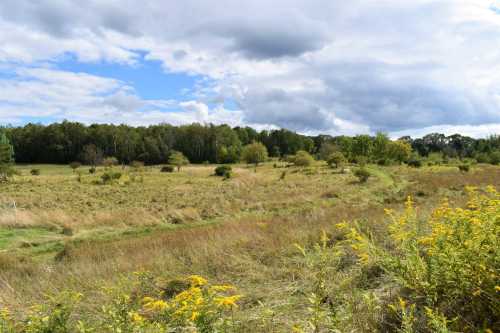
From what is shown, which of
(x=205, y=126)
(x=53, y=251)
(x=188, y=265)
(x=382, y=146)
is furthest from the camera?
(x=205, y=126)

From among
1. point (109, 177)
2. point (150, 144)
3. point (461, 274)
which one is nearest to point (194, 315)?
point (461, 274)

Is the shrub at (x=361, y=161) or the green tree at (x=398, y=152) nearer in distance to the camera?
the shrub at (x=361, y=161)

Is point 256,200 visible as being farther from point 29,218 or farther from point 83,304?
point 83,304

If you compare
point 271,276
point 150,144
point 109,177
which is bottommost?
point 109,177

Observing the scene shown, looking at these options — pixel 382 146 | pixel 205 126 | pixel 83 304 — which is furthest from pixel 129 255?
pixel 205 126

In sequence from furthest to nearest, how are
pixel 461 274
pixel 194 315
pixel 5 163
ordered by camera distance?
pixel 5 163 < pixel 461 274 < pixel 194 315

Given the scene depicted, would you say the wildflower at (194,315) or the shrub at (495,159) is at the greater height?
the shrub at (495,159)

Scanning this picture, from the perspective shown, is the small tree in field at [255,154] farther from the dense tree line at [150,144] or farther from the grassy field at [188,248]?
the grassy field at [188,248]

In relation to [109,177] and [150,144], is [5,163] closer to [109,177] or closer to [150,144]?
[109,177]

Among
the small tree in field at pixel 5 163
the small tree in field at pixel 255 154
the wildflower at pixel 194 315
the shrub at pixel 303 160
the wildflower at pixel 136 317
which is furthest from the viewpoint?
the small tree in field at pixel 255 154

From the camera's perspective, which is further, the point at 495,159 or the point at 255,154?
the point at 255,154

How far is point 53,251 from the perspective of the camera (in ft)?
46.5

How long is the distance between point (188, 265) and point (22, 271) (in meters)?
5.46

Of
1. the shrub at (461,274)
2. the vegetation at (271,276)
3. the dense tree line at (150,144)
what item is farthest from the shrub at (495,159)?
the shrub at (461,274)
